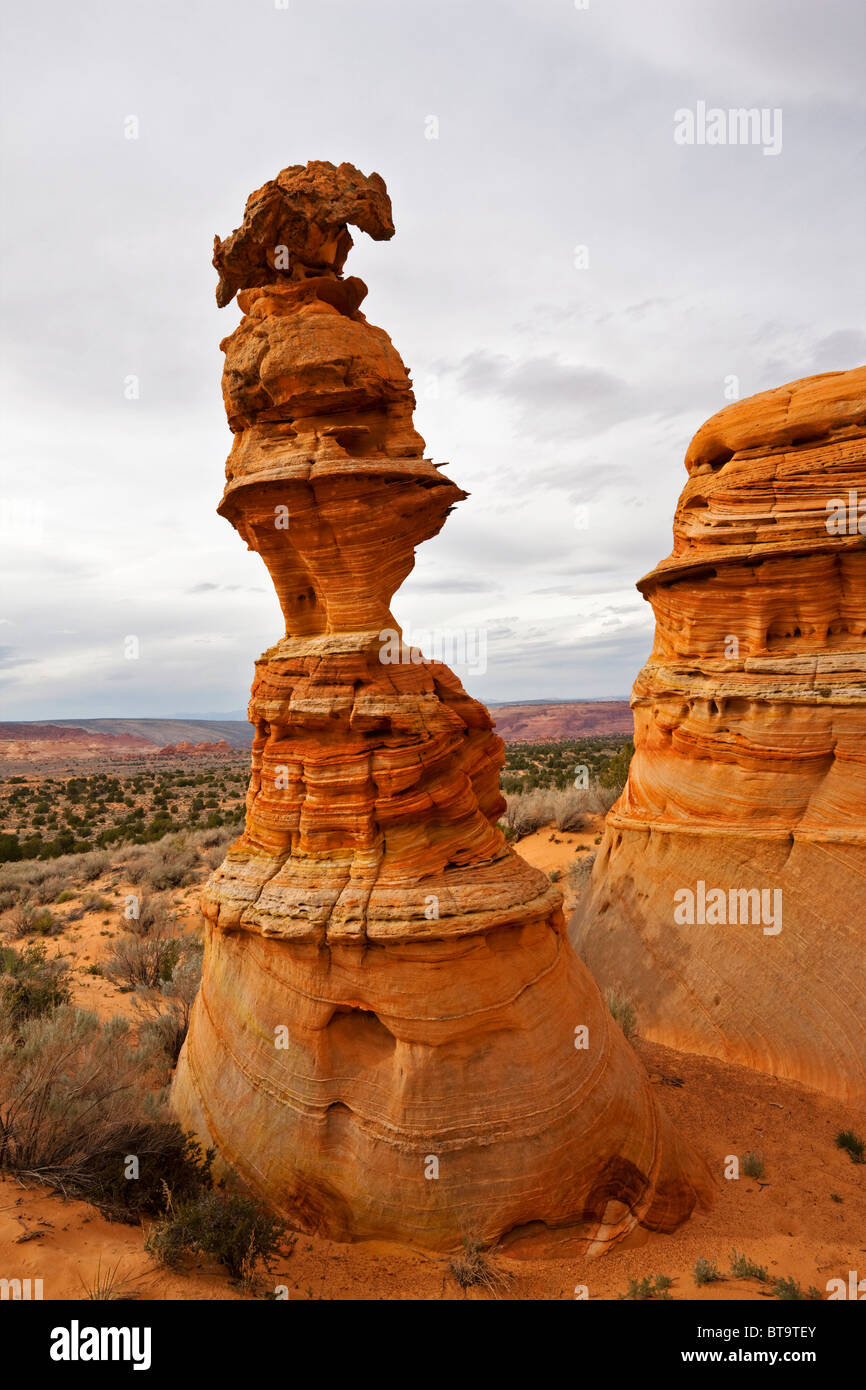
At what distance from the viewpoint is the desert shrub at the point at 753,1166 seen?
7.22 meters

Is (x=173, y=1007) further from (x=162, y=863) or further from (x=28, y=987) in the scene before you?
(x=162, y=863)

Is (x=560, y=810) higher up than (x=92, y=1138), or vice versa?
(x=92, y=1138)

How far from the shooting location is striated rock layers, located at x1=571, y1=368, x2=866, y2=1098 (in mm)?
9359

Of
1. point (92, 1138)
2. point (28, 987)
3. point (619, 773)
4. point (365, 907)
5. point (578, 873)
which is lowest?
point (578, 873)

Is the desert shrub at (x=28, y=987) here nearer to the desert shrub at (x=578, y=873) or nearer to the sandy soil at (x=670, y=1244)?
the sandy soil at (x=670, y=1244)

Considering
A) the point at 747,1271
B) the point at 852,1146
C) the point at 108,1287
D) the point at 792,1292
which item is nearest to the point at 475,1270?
the point at 747,1271

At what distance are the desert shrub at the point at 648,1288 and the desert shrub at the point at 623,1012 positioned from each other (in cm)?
463

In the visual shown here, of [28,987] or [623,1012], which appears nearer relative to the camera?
[623,1012]

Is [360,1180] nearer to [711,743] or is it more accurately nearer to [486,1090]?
[486,1090]

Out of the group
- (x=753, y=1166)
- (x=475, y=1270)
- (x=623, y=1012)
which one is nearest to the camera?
(x=475, y=1270)

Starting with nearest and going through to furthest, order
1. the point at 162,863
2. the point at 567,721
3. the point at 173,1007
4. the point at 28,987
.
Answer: the point at 173,1007
the point at 28,987
the point at 162,863
the point at 567,721

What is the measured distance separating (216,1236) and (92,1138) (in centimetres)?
157

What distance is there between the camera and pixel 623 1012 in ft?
33.3

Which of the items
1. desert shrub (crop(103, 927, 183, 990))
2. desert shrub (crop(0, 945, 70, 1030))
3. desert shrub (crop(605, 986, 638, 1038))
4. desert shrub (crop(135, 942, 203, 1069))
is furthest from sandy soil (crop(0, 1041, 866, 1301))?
desert shrub (crop(103, 927, 183, 990))
